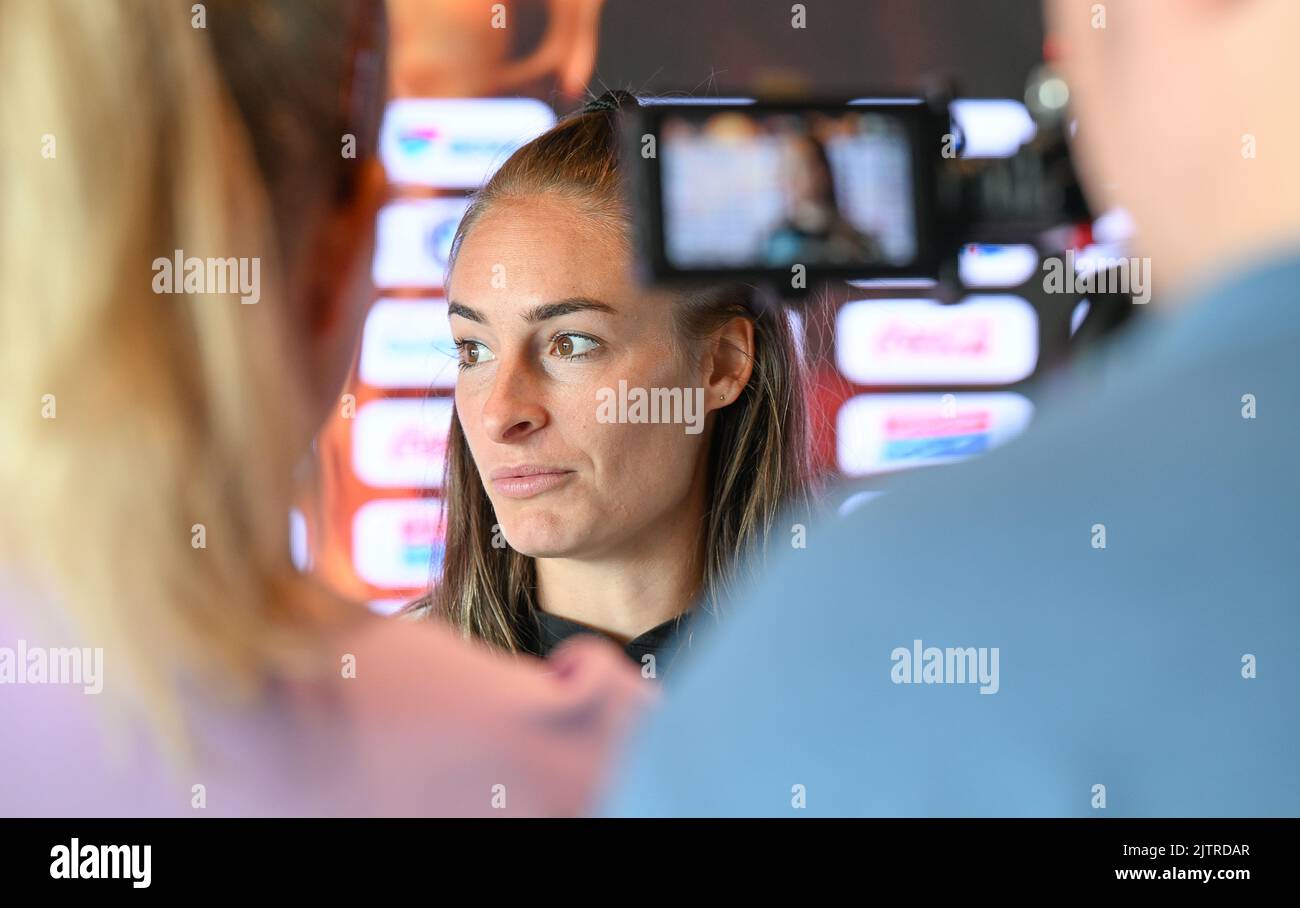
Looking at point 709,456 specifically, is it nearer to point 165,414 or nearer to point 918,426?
point 918,426

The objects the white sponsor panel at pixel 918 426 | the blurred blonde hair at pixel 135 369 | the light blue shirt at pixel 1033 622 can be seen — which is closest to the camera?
the light blue shirt at pixel 1033 622

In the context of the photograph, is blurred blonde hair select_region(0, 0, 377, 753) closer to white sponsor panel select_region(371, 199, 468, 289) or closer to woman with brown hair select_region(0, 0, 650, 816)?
woman with brown hair select_region(0, 0, 650, 816)

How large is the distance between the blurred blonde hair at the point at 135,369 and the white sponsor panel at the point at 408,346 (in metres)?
0.78

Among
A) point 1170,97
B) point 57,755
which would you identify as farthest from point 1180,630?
point 57,755

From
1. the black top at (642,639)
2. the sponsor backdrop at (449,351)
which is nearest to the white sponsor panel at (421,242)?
the sponsor backdrop at (449,351)

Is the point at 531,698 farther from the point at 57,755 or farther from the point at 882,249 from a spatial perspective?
the point at 882,249

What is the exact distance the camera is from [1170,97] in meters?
0.46

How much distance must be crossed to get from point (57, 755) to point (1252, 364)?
786 mm

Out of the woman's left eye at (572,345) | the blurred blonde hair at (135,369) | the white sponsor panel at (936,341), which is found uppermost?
the white sponsor panel at (936,341)

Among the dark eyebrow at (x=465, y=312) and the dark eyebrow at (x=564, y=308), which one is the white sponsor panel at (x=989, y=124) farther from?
the dark eyebrow at (x=465, y=312)

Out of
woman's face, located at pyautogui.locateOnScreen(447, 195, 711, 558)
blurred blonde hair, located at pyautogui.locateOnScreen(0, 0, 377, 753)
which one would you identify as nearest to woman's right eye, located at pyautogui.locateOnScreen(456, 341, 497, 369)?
woman's face, located at pyautogui.locateOnScreen(447, 195, 711, 558)

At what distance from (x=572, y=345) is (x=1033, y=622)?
1.12 m

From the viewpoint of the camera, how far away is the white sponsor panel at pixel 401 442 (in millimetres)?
1530

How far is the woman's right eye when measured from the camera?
1479 mm
